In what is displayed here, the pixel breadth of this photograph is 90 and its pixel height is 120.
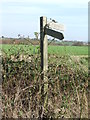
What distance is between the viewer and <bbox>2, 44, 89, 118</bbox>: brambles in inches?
175

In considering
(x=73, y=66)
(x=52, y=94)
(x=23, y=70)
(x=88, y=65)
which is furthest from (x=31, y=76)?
(x=88, y=65)

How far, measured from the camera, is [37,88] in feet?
15.1

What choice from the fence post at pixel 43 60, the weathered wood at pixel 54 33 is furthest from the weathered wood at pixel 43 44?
the weathered wood at pixel 54 33

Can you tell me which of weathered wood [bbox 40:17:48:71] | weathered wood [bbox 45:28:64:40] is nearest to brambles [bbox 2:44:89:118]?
weathered wood [bbox 40:17:48:71]

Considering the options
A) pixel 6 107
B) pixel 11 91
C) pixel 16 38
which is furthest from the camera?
pixel 16 38

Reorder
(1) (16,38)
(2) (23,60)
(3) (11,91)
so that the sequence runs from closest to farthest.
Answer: (3) (11,91), (2) (23,60), (1) (16,38)

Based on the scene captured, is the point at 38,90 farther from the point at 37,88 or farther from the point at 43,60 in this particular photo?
the point at 43,60

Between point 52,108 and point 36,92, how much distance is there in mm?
397

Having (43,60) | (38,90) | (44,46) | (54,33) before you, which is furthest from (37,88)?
(54,33)

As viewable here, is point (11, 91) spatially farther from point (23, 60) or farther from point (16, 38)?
point (16, 38)

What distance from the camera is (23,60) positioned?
16.4 feet

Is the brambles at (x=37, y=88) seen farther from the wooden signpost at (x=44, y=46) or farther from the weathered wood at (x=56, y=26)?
the weathered wood at (x=56, y=26)

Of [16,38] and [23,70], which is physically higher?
[16,38]

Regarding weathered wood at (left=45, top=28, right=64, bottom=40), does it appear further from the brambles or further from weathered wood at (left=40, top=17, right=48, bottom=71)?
the brambles
